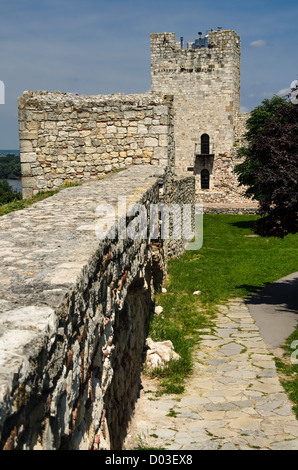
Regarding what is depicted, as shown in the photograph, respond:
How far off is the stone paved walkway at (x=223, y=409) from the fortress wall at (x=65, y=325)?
1.26 feet

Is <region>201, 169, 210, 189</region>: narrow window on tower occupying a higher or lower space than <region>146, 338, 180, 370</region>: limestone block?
higher

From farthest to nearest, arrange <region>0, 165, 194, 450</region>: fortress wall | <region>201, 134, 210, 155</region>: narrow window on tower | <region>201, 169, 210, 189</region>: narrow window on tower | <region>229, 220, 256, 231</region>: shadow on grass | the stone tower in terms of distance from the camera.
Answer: <region>201, 169, 210, 189</region>: narrow window on tower, <region>201, 134, 210, 155</region>: narrow window on tower, the stone tower, <region>229, 220, 256, 231</region>: shadow on grass, <region>0, 165, 194, 450</region>: fortress wall

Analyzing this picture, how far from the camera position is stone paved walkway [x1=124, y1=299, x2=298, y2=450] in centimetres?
498

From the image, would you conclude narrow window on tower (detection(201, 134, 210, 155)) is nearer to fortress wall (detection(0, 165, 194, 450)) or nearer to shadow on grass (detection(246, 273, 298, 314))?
shadow on grass (detection(246, 273, 298, 314))

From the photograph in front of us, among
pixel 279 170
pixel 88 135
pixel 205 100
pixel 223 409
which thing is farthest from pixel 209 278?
pixel 205 100

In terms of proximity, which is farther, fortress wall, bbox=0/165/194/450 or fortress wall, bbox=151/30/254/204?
fortress wall, bbox=151/30/254/204

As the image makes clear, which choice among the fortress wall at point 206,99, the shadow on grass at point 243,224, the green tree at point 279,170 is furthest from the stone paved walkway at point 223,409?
the fortress wall at point 206,99

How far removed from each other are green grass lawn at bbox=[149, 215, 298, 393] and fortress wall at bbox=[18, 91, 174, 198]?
281cm

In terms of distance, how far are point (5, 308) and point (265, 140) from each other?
302 inches

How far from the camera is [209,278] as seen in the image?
11656 millimetres

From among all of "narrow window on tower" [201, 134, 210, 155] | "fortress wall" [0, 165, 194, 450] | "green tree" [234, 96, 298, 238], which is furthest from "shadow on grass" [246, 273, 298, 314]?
"narrow window on tower" [201, 134, 210, 155]

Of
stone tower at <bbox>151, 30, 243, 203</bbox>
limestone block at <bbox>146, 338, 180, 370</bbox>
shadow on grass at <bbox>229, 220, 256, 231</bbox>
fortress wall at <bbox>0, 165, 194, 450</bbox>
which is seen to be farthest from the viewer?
stone tower at <bbox>151, 30, 243, 203</bbox>

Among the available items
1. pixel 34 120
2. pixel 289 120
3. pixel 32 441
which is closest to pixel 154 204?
pixel 289 120

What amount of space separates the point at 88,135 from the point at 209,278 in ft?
14.2
